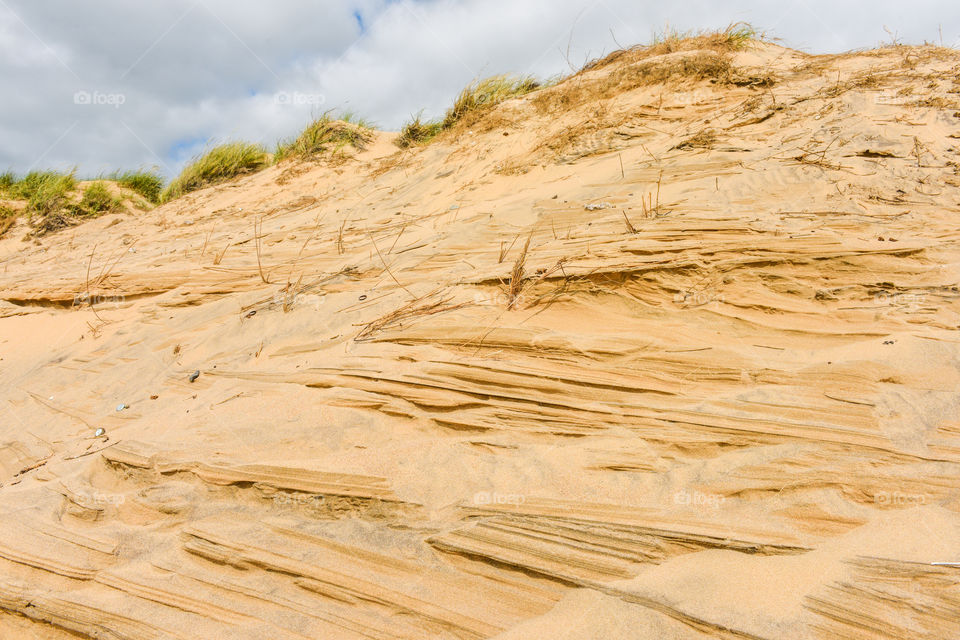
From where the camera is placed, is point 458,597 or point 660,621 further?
point 458,597

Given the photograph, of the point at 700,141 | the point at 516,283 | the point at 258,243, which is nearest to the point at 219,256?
the point at 258,243

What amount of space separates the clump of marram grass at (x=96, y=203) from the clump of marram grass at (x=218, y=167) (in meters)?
1.14

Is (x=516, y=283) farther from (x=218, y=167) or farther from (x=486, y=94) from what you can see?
(x=218, y=167)

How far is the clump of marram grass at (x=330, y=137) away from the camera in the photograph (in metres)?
10.2

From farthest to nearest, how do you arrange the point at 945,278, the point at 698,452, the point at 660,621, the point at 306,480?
the point at 945,278 < the point at 306,480 < the point at 698,452 < the point at 660,621

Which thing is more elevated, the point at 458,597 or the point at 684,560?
the point at 684,560

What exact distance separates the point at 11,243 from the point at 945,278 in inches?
559

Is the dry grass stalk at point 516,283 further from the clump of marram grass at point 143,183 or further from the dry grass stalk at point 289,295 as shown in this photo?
the clump of marram grass at point 143,183

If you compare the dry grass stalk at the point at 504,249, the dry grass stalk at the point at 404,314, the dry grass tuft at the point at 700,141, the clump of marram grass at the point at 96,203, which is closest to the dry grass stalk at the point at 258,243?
the dry grass stalk at the point at 404,314

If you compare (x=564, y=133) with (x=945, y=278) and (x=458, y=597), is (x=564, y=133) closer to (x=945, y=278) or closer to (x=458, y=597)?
(x=945, y=278)

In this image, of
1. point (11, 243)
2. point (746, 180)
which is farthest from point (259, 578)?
point (11, 243)

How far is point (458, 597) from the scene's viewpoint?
1.71 metres

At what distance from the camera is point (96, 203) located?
11359 mm

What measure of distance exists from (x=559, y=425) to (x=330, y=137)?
981 cm
